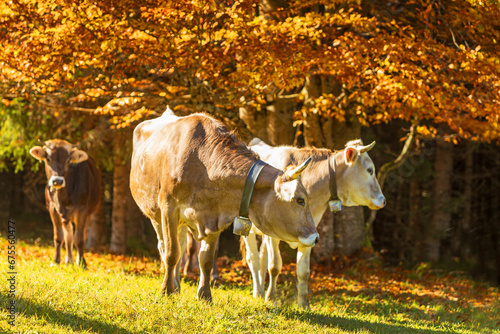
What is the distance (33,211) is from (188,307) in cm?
2367

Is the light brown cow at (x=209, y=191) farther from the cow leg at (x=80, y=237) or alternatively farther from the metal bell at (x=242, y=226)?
the cow leg at (x=80, y=237)

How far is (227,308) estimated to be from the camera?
708cm

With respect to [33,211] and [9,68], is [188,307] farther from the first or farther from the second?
[33,211]

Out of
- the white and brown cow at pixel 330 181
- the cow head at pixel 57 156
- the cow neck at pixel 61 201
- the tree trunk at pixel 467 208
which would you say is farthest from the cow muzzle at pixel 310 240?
the tree trunk at pixel 467 208

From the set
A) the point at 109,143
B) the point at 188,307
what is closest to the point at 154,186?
the point at 188,307

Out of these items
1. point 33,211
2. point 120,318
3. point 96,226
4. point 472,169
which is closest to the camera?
point 120,318

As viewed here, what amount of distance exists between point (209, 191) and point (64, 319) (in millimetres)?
2044

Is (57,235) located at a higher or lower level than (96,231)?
higher

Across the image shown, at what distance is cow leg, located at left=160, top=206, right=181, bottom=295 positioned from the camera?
7.12m

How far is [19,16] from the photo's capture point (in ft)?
35.5

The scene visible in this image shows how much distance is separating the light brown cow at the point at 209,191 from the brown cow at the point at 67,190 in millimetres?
4201

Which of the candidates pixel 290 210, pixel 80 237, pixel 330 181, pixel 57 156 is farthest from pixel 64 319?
pixel 57 156

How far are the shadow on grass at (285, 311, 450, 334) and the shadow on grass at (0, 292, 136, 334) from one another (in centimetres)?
222

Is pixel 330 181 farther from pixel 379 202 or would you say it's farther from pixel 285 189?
pixel 285 189
